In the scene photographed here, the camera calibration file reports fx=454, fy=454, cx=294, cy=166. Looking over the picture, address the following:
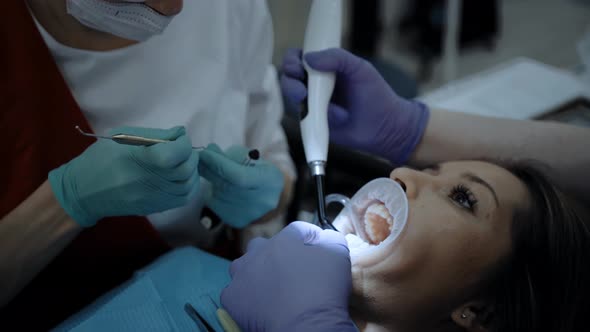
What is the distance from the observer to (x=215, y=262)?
1.07m

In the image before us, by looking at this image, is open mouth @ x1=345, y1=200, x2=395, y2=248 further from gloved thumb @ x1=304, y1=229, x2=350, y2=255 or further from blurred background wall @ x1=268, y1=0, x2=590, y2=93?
blurred background wall @ x1=268, y1=0, x2=590, y2=93

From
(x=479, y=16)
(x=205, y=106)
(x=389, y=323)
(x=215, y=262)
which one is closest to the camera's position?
(x=389, y=323)

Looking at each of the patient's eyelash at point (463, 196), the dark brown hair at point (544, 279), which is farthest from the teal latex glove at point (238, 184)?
the dark brown hair at point (544, 279)

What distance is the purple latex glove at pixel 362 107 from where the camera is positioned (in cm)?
114

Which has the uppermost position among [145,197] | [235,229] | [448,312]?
[145,197]

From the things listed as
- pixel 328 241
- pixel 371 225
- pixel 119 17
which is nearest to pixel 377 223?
pixel 371 225

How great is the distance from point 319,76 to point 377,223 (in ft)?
1.27

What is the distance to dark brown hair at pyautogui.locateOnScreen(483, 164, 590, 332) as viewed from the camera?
3.01 feet

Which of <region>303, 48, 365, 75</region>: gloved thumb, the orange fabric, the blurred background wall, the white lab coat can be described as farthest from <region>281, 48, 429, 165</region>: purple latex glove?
the blurred background wall

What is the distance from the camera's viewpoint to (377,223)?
1.02m

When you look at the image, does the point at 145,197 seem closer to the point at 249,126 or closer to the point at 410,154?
the point at 249,126

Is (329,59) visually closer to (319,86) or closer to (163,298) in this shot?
(319,86)

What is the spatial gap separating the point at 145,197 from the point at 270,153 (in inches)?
22.9

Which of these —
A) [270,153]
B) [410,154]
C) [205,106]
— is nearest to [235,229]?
[270,153]
